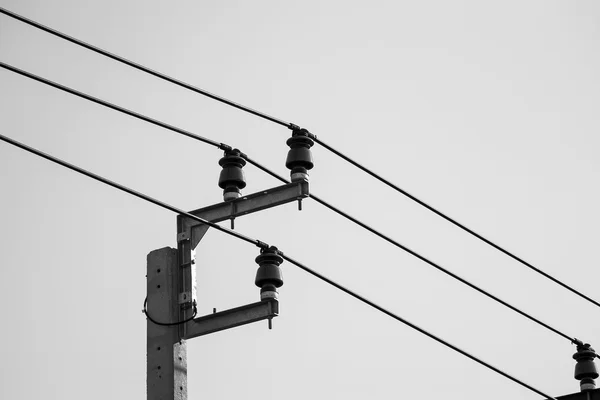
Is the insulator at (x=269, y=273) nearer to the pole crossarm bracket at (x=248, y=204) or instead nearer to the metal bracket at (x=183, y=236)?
the pole crossarm bracket at (x=248, y=204)

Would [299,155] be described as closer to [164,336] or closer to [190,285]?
[190,285]

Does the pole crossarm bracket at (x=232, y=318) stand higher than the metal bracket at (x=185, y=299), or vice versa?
the metal bracket at (x=185, y=299)

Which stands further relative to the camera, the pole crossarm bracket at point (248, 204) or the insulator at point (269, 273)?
the pole crossarm bracket at point (248, 204)

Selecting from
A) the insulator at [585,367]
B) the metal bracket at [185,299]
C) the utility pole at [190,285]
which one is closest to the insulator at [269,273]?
the utility pole at [190,285]

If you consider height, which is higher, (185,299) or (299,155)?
(299,155)

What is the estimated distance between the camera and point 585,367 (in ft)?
58.1

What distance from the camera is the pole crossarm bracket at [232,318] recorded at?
13.5 m

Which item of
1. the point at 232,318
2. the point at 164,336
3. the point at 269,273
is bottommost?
the point at 164,336

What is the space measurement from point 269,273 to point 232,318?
51 cm

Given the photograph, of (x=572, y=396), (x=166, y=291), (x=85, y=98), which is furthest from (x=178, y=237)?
(x=572, y=396)

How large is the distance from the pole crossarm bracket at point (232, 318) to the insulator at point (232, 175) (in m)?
1.08

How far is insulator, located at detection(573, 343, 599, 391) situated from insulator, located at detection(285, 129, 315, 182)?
4.81 m

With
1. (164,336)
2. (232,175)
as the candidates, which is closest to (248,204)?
(232,175)

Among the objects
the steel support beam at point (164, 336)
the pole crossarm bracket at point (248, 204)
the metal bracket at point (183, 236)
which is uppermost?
the pole crossarm bracket at point (248, 204)
